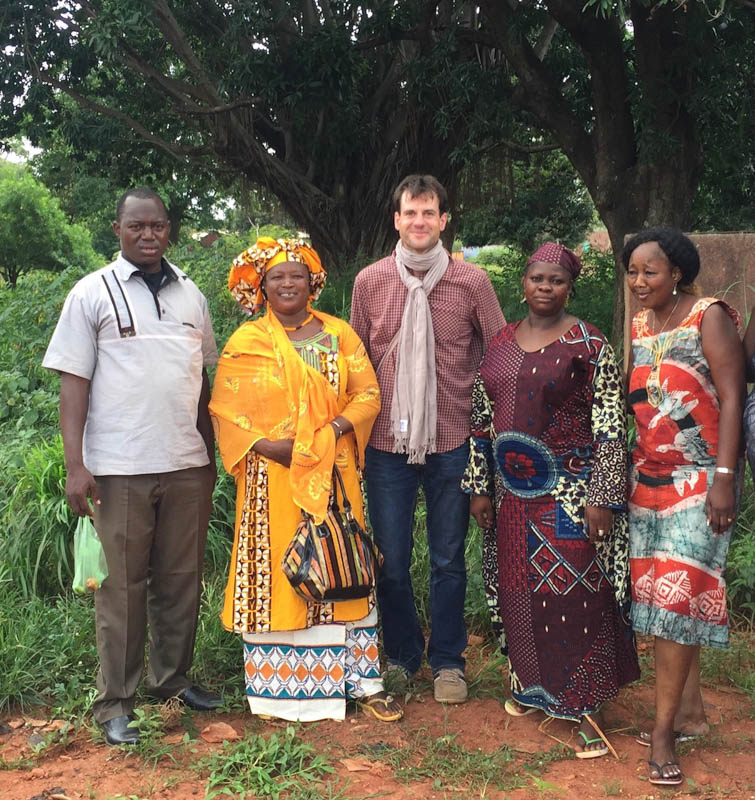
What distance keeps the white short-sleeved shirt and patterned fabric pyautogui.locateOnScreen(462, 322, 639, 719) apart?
1.21 meters

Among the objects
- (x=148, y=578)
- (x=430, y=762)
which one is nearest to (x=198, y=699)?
(x=148, y=578)

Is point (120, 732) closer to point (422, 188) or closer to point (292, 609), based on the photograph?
point (292, 609)

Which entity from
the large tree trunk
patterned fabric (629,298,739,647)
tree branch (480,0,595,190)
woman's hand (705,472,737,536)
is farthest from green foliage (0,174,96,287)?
woman's hand (705,472,737,536)

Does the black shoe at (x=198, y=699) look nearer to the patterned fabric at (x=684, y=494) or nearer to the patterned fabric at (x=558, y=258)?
the patterned fabric at (x=684, y=494)

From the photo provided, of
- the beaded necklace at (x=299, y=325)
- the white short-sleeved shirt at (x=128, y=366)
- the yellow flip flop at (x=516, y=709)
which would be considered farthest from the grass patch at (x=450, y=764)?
the beaded necklace at (x=299, y=325)

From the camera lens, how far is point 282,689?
3.79 meters

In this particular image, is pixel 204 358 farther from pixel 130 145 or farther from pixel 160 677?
pixel 130 145

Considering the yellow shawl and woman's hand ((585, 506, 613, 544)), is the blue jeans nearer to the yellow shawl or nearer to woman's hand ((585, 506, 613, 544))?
the yellow shawl

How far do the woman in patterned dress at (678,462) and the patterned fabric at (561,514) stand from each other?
0.42 ft

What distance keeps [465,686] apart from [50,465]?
2624 mm

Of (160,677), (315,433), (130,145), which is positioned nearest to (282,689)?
(160,677)

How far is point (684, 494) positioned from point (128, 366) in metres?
2.05

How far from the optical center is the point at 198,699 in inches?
153

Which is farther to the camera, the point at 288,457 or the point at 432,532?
the point at 432,532
